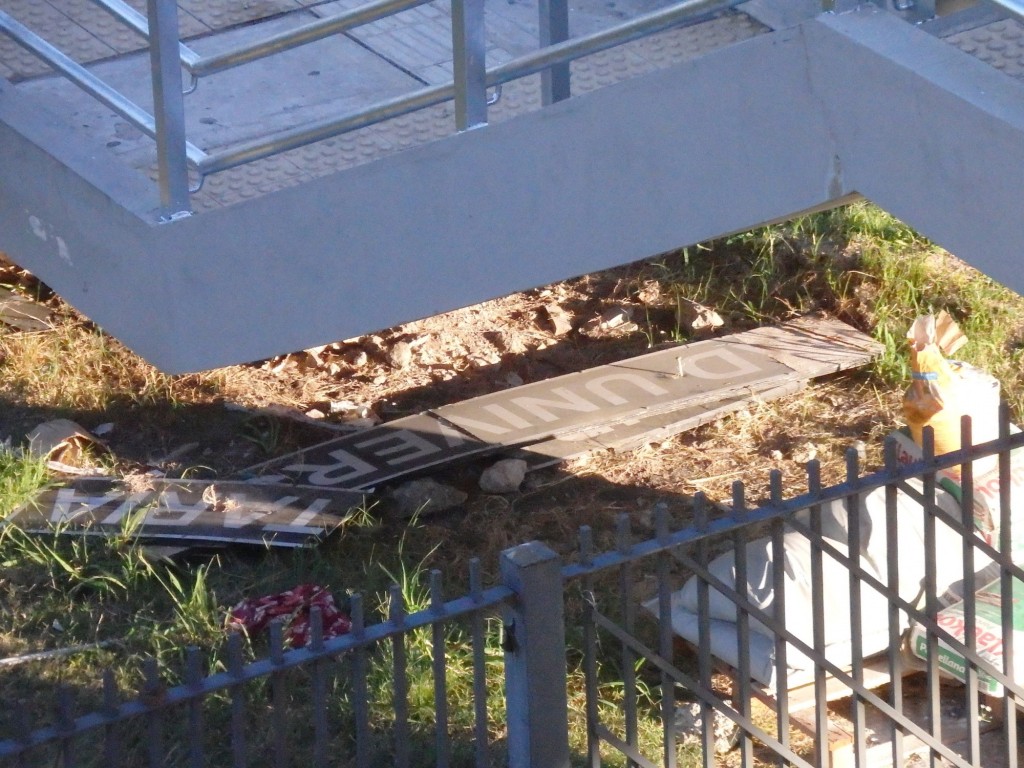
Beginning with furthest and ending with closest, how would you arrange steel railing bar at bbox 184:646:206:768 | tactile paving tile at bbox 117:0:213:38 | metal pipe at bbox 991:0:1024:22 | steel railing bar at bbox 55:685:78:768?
tactile paving tile at bbox 117:0:213:38 < metal pipe at bbox 991:0:1024:22 < steel railing bar at bbox 184:646:206:768 < steel railing bar at bbox 55:685:78:768

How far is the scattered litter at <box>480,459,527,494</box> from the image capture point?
4680 mm

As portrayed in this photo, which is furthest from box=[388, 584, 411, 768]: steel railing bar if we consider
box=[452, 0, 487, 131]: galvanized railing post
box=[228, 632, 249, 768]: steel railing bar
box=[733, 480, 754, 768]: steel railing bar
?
box=[452, 0, 487, 131]: galvanized railing post

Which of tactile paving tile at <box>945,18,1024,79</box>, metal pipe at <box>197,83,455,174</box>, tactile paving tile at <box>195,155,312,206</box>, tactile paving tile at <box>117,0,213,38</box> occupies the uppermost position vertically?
tactile paving tile at <box>945,18,1024,79</box>

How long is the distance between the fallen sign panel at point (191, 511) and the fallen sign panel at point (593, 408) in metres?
0.13

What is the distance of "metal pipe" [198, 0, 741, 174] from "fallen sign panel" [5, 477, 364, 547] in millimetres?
1397

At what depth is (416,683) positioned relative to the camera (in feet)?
11.8

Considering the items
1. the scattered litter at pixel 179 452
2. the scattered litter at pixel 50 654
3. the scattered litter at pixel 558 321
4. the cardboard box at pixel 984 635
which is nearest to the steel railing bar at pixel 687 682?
the cardboard box at pixel 984 635

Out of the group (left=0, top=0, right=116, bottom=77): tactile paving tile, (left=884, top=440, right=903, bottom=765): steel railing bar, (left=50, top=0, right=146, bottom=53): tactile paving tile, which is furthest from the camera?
(left=50, top=0, right=146, bottom=53): tactile paving tile

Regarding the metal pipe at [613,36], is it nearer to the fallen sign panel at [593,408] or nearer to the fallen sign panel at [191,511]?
the fallen sign panel at [191,511]

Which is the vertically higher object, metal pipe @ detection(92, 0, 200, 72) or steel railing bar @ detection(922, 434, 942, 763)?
metal pipe @ detection(92, 0, 200, 72)

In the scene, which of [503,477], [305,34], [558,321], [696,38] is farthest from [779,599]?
[558,321]

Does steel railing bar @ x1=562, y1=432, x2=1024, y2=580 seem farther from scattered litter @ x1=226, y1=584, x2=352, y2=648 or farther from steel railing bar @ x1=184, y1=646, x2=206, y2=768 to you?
scattered litter @ x1=226, y1=584, x2=352, y2=648

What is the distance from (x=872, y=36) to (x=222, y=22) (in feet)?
8.94

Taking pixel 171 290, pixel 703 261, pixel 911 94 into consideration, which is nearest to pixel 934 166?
pixel 911 94
